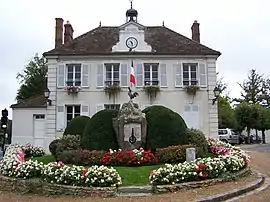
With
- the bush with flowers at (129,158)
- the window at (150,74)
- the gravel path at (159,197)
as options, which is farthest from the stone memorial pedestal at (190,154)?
the window at (150,74)

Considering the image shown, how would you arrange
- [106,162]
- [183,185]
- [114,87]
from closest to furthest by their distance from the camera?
[183,185] → [106,162] → [114,87]

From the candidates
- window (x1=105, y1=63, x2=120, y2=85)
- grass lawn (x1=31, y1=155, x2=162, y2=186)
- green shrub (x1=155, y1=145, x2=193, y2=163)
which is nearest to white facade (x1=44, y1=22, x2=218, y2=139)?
window (x1=105, y1=63, x2=120, y2=85)

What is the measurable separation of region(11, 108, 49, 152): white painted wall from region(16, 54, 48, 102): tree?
58.8 feet

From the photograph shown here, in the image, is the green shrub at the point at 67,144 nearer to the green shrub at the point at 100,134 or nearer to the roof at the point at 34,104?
the green shrub at the point at 100,134

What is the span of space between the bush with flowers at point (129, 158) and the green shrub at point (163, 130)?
3.57 feet

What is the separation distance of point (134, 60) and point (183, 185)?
601 inches

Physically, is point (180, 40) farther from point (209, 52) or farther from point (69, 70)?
point (69, 70)

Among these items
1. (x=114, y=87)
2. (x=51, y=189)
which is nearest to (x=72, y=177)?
(x=51, y=189)

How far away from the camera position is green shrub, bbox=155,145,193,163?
1384cm

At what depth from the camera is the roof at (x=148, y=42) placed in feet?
83.2

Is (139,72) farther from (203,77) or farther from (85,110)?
(85,110)

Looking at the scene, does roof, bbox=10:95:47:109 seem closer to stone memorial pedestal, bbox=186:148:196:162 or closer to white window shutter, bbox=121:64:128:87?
white window shutter, bbox=121:64:128:87

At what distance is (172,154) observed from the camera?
1389cm

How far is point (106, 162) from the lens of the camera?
1362cm
